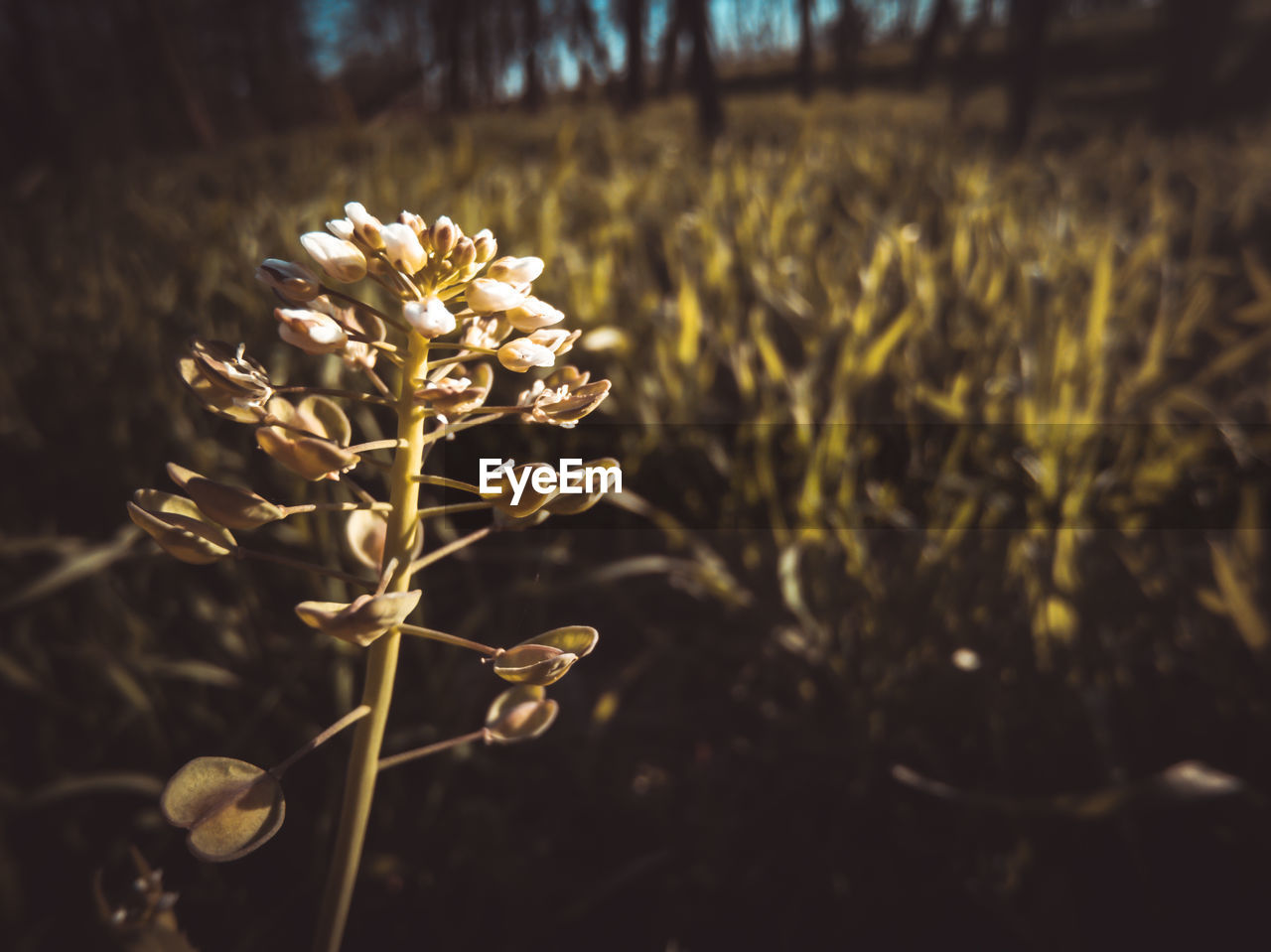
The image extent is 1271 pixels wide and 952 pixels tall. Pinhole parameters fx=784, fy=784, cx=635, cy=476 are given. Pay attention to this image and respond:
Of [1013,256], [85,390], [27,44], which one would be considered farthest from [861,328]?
[27,44]

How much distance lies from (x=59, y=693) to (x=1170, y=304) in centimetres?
165

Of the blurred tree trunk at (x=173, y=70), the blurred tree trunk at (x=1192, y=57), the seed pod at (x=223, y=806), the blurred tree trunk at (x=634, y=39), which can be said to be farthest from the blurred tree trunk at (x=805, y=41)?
the seed pod at (x=223, y=806)

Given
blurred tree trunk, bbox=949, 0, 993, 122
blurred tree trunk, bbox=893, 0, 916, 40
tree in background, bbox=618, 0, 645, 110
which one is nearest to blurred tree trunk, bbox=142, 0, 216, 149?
tree in background, bbox=618, 0, 645, 110

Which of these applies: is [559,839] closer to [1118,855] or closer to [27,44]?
[1118,855]

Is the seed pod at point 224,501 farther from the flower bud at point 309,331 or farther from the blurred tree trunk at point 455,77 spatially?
the blurred tree trunk at point 455,77

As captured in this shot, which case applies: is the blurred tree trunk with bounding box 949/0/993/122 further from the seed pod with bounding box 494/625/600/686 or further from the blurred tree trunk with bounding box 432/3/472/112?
the seed pod with bounding box 494/625/600/686

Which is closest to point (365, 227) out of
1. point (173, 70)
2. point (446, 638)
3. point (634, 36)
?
point (446, 638)

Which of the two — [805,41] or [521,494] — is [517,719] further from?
[805,41]

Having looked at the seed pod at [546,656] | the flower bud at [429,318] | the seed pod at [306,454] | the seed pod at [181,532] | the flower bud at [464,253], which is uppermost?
the flower bud at [464,253]

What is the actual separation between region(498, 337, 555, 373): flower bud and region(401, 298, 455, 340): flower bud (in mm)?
18

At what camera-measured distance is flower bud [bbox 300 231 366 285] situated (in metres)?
0.21

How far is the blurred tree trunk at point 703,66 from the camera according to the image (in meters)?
1.58

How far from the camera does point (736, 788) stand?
738mm

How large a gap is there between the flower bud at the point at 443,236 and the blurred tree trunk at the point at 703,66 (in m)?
1.53
